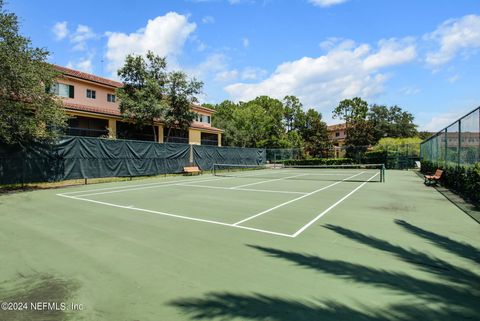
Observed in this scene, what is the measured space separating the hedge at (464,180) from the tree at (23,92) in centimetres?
1601

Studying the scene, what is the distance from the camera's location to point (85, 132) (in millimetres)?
26609

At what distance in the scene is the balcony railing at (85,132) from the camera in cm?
2545

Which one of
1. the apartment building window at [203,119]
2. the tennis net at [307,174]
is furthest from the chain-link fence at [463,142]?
the apartment building window at [203,119]

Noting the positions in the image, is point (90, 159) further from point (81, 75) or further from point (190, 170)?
point (81, 75)

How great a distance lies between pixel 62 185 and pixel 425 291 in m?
16.1

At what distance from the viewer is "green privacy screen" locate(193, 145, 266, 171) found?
25781 millimetres

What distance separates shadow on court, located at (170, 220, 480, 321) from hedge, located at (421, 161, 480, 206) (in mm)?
5901

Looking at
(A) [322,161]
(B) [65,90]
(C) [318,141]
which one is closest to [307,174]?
(A) [322,161]

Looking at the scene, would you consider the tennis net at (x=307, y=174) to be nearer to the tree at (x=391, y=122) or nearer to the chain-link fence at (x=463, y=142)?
the chain-link fence at (x=463, y=142)

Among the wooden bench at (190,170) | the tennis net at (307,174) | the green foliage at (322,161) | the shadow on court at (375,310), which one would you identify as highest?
the green foliage at (322,161)

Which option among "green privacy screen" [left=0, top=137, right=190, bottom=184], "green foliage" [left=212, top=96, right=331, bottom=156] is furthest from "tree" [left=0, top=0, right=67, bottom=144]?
"green foliage" [left=212, top=96, right=331, bottom=156]

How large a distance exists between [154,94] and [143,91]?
38.1 inches

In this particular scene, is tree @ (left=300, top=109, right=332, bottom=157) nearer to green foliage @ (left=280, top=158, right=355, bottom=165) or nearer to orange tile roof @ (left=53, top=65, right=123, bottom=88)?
green foliage @ (left=280, top=158, right=355, bottom=165)

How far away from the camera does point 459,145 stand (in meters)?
12.3
